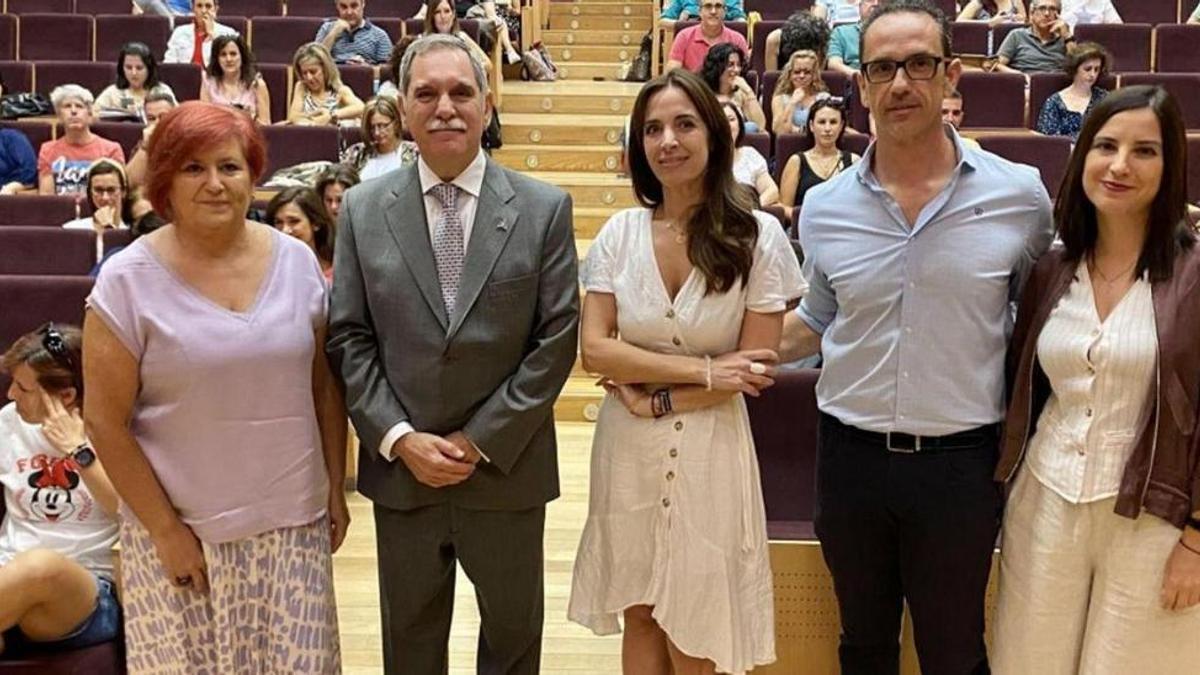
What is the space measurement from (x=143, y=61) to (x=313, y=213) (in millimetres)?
2957

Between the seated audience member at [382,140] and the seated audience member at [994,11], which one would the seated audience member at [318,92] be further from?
the seated audience member at [994,11]

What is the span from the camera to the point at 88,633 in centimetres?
201

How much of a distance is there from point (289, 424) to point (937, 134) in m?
1.02

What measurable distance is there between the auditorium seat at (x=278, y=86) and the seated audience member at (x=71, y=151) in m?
0.98

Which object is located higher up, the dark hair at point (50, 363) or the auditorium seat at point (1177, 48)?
the auditorium seat at point (1177, 48)

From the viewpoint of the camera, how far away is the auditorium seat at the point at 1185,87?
18.0 feet

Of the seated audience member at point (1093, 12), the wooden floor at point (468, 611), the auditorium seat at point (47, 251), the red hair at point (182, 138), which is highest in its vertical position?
the seated audience member at point (1093, 12)

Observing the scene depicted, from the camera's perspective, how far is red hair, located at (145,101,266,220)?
1.56 metres

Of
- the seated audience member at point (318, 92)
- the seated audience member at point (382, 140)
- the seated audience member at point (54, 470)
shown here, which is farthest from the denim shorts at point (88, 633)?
the seated audience member at point (318, 92)

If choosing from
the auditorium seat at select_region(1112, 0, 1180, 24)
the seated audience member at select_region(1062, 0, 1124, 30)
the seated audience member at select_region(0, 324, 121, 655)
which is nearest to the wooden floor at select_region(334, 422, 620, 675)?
the seated audience member at select_region(0, 324, 121, 655)

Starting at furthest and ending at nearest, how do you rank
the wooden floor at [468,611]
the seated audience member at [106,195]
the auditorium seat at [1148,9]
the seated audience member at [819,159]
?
1. the auditorium seat at [1148,9]
2. the seated audience member at [819,159]
3. the seated audience member at [106,195]
4. the wooden floor at [468,611]

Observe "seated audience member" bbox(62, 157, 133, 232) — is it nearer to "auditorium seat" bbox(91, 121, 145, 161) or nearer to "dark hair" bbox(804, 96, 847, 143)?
"auditorium seat" bbox(91, 121, 145, 161)

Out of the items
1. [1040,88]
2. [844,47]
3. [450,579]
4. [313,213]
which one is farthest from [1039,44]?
[450,579]

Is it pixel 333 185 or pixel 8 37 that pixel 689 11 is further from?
pixel 8 37
